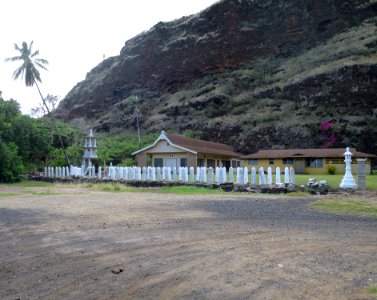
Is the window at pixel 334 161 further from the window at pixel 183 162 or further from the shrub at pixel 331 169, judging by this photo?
the window at pixel 183 162

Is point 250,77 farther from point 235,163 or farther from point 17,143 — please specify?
point 17,143

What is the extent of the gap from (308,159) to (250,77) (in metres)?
34.7

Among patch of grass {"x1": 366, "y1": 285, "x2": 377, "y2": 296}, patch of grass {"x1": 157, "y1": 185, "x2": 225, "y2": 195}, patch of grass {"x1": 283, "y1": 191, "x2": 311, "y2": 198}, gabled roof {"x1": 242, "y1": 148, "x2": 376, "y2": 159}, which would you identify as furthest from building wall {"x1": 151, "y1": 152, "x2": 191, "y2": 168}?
patch of grass {"x1": 366, "y1": 285, "x2": 377, "y2": 296}

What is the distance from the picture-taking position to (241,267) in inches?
200

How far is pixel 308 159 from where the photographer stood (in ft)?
123

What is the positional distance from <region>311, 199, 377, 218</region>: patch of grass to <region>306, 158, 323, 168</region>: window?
25.1 meters

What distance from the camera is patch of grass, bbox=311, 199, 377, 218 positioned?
10115 mm

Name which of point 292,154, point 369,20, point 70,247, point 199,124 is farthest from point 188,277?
point 369,20

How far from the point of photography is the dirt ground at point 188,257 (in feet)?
14.2

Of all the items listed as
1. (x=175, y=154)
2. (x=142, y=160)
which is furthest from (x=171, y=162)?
(x=142, y=160)

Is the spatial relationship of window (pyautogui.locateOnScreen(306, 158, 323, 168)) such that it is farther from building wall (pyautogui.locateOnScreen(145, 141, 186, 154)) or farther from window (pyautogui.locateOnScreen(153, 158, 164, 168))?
window (pyautogui.locateOnScreen(153, 158, 164, 168))

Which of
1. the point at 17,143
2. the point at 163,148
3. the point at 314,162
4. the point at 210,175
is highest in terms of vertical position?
the point at 17,143

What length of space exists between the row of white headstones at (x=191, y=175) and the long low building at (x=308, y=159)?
13156 millimetres

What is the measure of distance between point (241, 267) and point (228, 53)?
2906 inches
